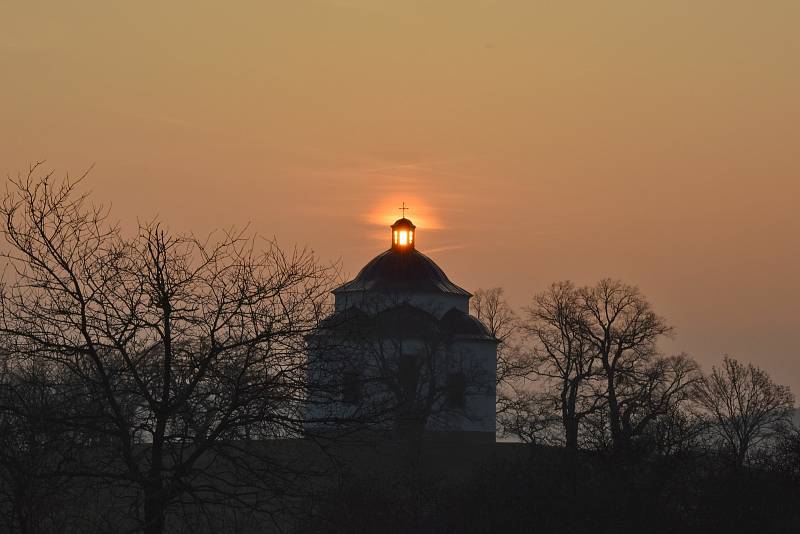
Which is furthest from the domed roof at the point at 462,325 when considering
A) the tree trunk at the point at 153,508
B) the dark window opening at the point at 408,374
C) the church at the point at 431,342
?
the tree trunk at the point at 153,508

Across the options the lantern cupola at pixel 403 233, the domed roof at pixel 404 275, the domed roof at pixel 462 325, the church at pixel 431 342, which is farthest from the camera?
the lantern cupola at pixel 403 233

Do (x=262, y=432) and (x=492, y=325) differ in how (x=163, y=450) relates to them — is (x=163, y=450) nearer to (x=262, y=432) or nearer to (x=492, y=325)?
(x=262, y=432)

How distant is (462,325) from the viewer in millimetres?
69750

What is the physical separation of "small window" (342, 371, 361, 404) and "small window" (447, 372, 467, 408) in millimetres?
49830

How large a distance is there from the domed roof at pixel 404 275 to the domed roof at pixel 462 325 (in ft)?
4.66

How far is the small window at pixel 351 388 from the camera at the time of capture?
14367mm

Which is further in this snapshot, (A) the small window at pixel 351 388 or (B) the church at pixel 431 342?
(B) the church at pixel 431 342

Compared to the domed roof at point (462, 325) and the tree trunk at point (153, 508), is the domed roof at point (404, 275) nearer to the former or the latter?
the domed roof at point (462, 325)

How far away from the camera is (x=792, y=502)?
30328 millimetres

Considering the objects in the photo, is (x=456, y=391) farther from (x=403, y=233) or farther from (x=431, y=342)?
(x=403, y=233)

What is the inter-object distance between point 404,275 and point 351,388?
5597 centimetres

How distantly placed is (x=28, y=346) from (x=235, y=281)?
91.9 inches

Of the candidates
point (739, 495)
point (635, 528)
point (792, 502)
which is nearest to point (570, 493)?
point (635, 528)

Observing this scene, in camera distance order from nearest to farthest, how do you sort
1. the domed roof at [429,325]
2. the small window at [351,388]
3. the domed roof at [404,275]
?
1. the small window at [351,388]
2. the domed roof at [429,325]
3. the domed roof at [404,275]
